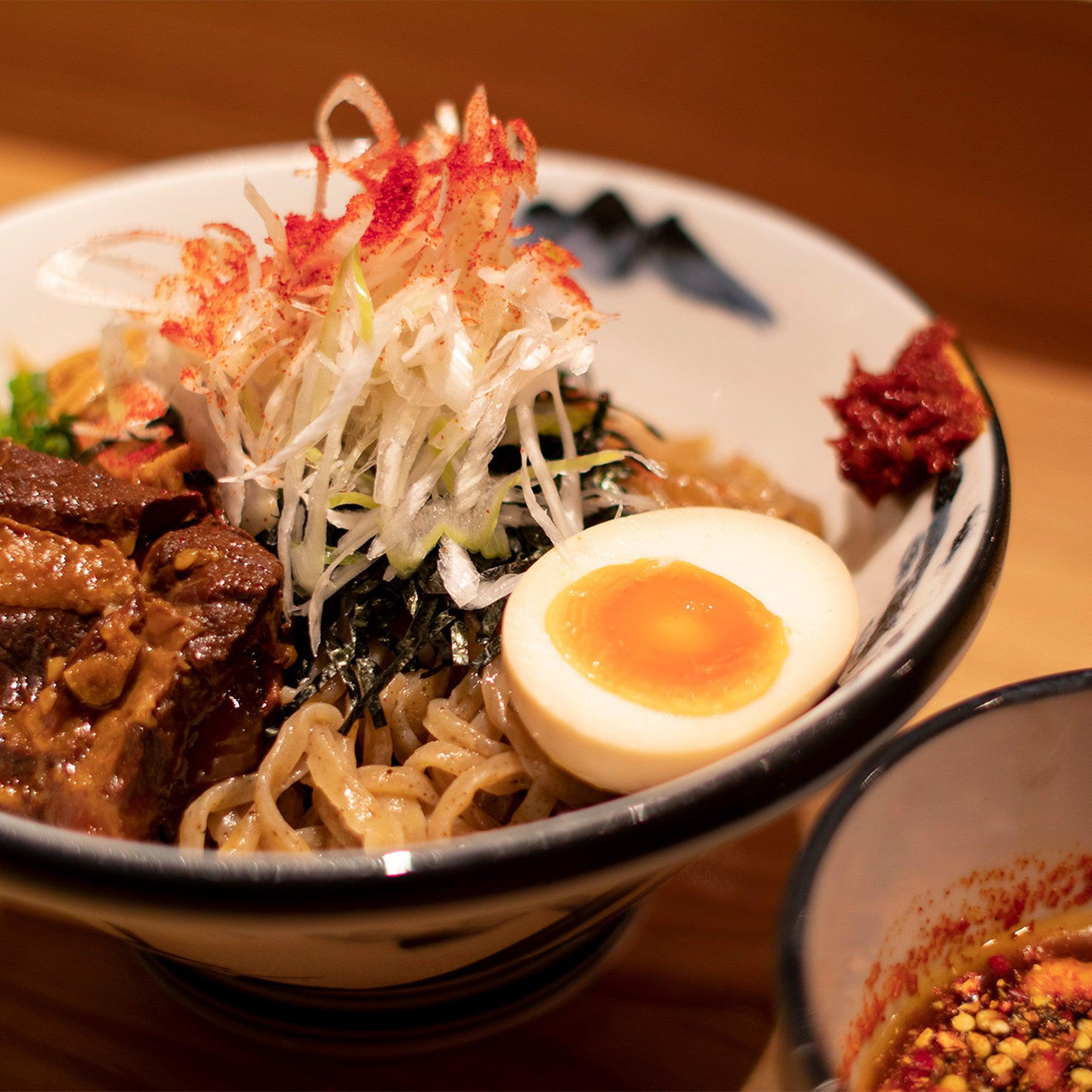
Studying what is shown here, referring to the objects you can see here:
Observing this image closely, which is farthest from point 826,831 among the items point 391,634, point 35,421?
point 35,421

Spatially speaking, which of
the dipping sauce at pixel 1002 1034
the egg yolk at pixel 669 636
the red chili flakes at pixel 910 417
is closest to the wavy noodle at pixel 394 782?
the egg yolk at pixel 669 636

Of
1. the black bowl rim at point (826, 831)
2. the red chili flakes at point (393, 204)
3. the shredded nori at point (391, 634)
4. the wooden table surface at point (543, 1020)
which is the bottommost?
the wooden table surface at point (543, 1020)

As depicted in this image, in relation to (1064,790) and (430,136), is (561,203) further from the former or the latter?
(1064,790)

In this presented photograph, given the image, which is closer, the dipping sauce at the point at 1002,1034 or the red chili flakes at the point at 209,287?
the dipping sauce at the point at 1002,1034

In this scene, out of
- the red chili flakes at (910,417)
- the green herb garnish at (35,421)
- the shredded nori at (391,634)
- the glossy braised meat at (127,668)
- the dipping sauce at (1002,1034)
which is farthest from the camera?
the green herb garnish at (35,421)

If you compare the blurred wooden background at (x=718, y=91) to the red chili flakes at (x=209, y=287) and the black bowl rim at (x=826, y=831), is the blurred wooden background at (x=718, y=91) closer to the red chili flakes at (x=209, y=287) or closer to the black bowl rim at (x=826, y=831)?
the black bowl rim at (x=826, y=831)

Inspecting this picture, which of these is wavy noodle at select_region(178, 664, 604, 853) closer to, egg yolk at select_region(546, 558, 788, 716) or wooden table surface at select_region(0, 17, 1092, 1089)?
egg yolk at select_region(546, 558, 788, 716)

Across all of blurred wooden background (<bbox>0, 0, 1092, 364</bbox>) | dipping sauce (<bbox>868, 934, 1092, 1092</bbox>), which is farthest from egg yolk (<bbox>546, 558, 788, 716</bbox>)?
blurred wooden background (<bbox>0, 0, 1092, 364</bbox>)

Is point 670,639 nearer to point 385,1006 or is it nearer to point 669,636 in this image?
point 669,636
